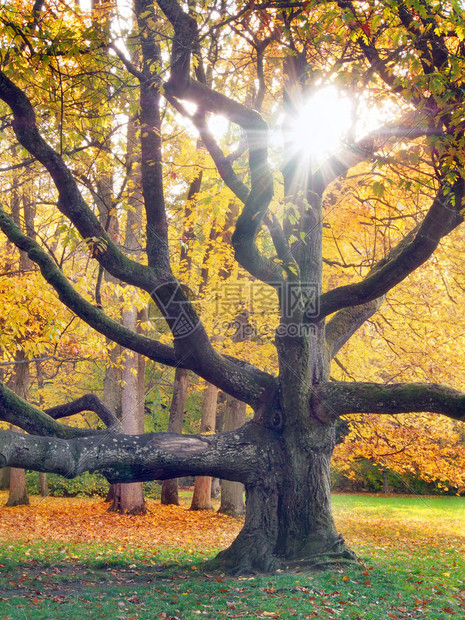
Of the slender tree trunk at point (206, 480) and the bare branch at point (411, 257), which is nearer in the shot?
the bare branch at point (411, 257)

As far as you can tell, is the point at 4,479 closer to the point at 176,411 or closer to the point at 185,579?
the point at 176,411

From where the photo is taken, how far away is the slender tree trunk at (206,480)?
1650 centimetres

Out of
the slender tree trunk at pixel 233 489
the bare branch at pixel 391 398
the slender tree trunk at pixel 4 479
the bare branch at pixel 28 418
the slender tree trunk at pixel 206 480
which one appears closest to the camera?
the bare branch at pixel 391 398

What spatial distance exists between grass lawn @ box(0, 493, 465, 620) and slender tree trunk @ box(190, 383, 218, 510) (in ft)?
11.0

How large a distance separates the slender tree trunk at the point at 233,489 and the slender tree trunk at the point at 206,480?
84cm

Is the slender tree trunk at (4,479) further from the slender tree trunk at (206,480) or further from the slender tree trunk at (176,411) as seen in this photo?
the slender tree trunk at (206,480)

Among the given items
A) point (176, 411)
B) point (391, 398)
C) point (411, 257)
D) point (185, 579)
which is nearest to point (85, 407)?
point (185, 579)

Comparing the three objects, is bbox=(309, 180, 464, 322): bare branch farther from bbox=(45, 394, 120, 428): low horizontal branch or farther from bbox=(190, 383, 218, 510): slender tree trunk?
bbox=(190, 383, 218, 510): slender tree trunk

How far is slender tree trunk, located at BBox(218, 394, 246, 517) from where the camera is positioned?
51.2ft

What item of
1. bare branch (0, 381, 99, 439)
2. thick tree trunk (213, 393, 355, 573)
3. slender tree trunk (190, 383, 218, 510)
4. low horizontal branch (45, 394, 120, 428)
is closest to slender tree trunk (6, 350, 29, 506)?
slender tree trunk (190, 383, 218, 510)

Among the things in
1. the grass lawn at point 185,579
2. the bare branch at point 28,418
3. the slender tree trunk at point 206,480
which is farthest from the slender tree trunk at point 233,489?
the bare branch at point 28,418

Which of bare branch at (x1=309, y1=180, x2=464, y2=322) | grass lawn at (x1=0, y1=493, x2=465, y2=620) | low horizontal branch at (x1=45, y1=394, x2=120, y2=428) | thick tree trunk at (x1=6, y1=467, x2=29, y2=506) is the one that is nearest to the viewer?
grass lawn at (x1=0, y1=493, x2=465, y2=620)

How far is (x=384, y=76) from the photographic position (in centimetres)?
597

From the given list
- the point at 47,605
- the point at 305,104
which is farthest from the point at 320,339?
A: the point at 47,605
